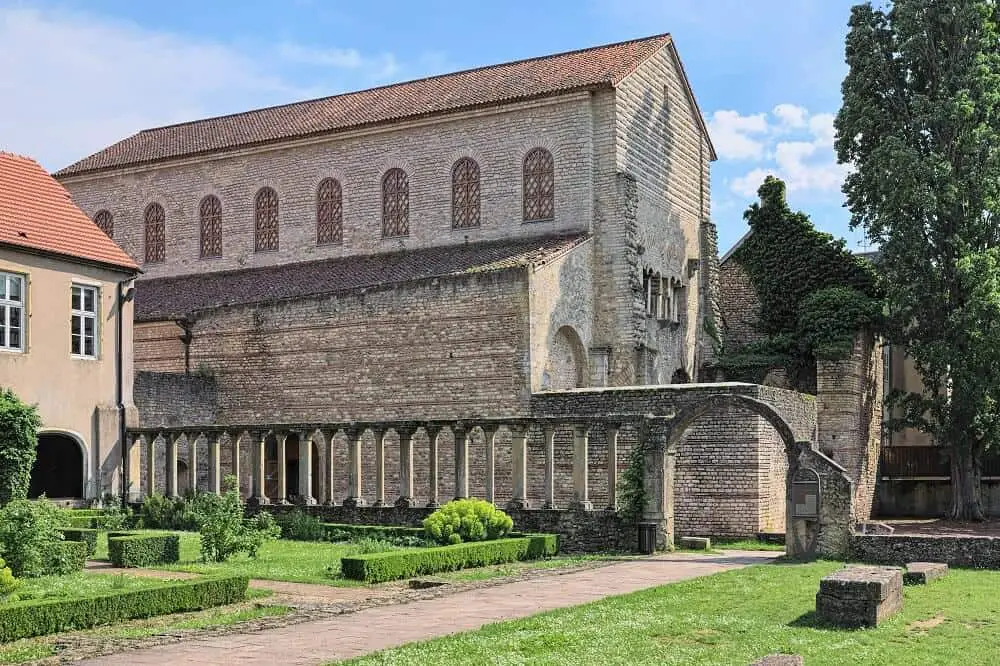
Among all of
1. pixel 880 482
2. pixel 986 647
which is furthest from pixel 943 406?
pixel 986 647

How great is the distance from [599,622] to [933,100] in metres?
26.9

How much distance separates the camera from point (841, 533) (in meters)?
19.4

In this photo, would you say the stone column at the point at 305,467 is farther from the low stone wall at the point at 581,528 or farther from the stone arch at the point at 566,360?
the stone arch at the point at 566,360

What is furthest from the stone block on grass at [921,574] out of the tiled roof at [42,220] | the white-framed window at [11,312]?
the tiled roof at [42,220]

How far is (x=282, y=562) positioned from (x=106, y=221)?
28036mm

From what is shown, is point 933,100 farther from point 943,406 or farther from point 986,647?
point 986,647

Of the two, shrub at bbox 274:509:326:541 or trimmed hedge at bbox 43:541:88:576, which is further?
shrub at bbox 274:509:326:541

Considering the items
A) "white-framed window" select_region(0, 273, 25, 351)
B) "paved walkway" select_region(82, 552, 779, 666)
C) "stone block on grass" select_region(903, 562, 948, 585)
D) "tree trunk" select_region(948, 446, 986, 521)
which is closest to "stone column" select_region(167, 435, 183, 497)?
"white-framed window" select_region(0, 273, 25, 351)

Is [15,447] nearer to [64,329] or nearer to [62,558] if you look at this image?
[64,329]

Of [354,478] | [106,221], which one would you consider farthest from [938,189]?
[106,221]

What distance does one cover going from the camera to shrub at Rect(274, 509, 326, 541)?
23094mm

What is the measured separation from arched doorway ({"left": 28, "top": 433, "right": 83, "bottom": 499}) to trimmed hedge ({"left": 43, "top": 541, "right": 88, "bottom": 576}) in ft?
38.6

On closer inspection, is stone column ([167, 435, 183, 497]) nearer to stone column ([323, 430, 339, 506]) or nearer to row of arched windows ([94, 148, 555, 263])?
stone column ([323, 430, 339, 506])

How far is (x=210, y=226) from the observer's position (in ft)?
135
